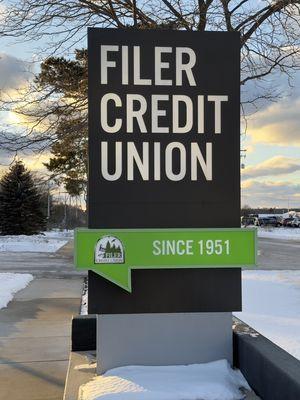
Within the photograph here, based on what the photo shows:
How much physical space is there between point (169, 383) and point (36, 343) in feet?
11.4

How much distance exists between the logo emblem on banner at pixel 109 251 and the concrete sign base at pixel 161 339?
1.69 ft

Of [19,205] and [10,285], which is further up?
[19,205]

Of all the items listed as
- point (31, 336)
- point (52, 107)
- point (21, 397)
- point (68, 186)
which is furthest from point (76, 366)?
point (68, 186)

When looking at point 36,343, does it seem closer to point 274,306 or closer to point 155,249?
point 155,249

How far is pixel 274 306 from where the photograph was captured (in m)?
9.77

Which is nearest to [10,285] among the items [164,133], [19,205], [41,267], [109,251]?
[41,267]

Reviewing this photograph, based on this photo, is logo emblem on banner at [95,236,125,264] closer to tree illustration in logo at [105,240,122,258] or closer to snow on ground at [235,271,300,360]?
tree illustration in logo at [105,240,122,258]

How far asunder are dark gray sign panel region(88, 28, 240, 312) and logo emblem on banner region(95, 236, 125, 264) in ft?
0.53

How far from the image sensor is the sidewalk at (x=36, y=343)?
5.29m

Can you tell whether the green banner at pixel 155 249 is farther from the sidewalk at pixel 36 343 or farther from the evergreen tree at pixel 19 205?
the evergreen tree at pixel 19 205

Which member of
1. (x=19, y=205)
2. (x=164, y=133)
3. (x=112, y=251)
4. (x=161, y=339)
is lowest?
(x=161, y=339)

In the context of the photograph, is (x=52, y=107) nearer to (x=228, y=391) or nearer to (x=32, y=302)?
(x=32, y=302)

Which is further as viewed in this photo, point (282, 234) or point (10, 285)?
point (282, 234)

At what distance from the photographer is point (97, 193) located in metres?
4.34
